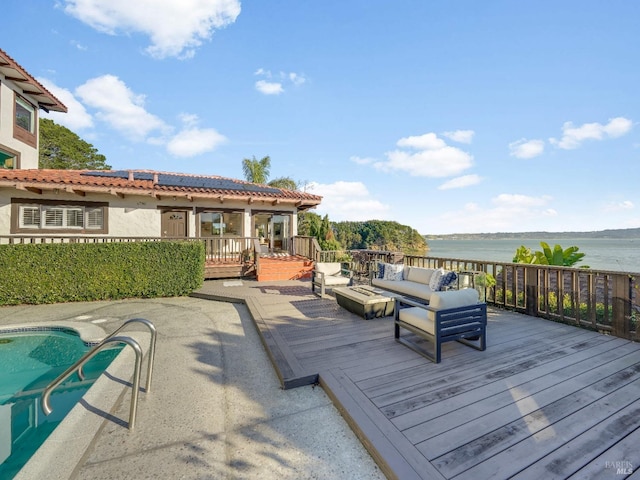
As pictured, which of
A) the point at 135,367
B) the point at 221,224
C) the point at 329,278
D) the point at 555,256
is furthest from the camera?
the point at 221,224

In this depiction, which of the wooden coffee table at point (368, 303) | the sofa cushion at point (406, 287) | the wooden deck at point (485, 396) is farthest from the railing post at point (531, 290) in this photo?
the wooden coffee table at point (368, 303)

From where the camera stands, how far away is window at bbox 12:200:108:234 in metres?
8.80

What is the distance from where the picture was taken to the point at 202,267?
26.3ft

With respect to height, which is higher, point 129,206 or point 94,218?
point 129,206

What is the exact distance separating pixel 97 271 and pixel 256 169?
15090 millimetres

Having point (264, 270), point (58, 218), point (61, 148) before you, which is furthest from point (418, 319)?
point (61, 148)

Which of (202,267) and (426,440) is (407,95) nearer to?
(202,267)

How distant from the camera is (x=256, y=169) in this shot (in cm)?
2077

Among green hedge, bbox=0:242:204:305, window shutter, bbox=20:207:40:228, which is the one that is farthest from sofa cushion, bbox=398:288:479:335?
window shutter, bbox=20:207:40:228

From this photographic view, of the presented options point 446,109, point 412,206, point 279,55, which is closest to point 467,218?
point 412,206

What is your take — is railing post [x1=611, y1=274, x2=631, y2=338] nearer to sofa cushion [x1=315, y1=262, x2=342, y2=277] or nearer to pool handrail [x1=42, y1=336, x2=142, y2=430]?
sofa cushion [x1=315, y1=262, x2=342, y2=277]

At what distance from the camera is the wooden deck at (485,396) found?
1.81 metres

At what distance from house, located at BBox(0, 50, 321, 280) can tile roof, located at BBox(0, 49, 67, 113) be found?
0.03m

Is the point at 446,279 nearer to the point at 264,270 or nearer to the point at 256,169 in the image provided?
→ the point at 264,270
